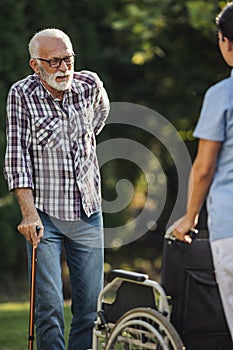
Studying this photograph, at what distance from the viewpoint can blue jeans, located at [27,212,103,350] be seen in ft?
14.7

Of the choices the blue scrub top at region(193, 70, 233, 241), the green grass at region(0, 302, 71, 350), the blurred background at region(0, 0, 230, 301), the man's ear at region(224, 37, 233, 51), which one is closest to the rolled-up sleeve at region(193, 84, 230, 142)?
the blue scrub top at region(193, 70, 233, 241)

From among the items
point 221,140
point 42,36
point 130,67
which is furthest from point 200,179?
point 130,67

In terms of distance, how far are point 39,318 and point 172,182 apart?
6283mm

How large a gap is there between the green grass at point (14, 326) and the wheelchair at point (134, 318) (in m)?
1.81

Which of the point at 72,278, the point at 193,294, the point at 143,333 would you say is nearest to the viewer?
the point at 143,333

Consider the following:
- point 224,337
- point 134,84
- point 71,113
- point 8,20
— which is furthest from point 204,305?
point 134,84

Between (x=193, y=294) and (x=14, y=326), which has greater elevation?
(x=193, y=294)

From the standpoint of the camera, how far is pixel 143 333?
12.4 feet

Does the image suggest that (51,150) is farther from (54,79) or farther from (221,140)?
(221,140)

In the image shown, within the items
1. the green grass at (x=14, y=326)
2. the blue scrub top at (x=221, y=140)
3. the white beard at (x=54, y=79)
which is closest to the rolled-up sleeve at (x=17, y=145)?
the white beard at (x=54, y=79)

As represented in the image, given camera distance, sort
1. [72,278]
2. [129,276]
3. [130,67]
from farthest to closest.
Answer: [130,67] < [72,278] < [129,276]

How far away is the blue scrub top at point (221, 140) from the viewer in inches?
137

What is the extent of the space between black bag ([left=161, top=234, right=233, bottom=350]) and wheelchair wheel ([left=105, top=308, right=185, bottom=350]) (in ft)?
0.83

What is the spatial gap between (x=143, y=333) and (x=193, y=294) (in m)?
0.40
